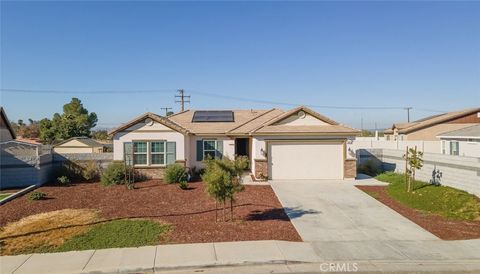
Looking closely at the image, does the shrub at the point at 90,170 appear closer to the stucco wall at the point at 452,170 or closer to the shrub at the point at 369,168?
the shrub at the point at 369,168

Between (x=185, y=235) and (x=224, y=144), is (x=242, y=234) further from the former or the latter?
(x=224, y=144)

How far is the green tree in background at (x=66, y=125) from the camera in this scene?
48.8 metres

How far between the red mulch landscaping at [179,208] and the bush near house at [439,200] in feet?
19.8

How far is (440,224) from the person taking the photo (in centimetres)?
1141

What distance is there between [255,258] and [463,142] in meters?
22.0

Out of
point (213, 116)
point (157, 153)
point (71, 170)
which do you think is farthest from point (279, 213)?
point (213, 116)

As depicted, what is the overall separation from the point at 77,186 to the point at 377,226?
15329mm

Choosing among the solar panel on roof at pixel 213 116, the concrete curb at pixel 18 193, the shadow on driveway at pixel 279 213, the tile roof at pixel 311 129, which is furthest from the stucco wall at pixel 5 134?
the shadow on driveway at pixel 279 213

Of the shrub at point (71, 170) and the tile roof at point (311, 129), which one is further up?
the tile roof at point (311, 129)

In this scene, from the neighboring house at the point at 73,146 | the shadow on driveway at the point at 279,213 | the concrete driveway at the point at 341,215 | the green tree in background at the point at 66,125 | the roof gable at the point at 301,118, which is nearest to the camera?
the concrete driveway at the point at 341,215

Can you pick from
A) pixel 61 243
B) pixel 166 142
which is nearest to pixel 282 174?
pixel 166 142

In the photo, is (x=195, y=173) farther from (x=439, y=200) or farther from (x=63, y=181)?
(x=439, y=200)

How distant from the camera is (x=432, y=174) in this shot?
17594mm

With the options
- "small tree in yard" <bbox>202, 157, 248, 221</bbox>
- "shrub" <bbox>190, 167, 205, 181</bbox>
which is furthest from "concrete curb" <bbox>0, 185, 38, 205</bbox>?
"small tree in yard" <bbox>202, 157, 248, 221</bbox>
